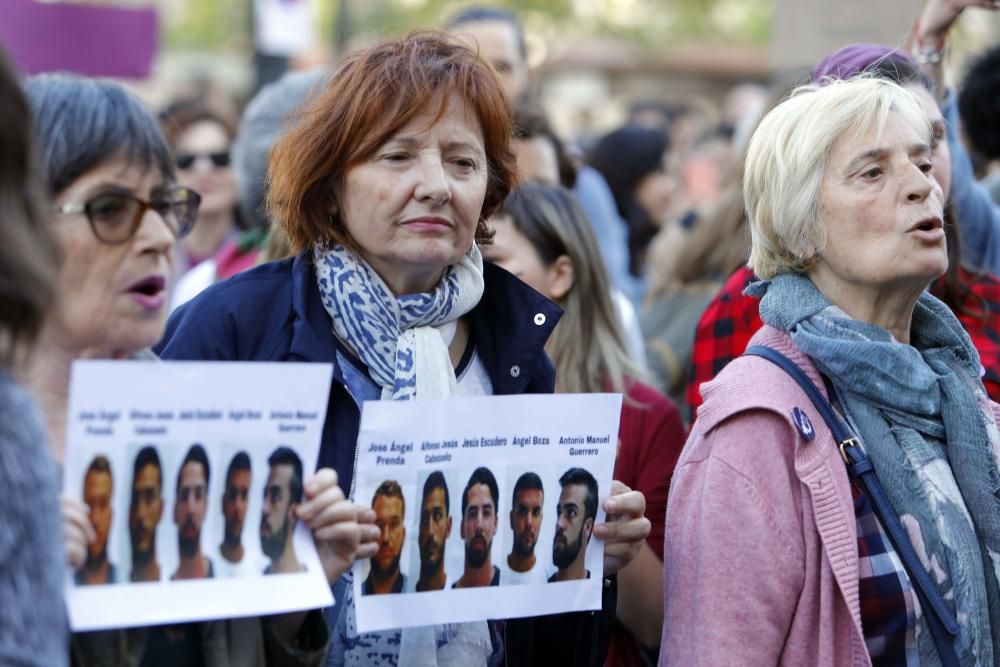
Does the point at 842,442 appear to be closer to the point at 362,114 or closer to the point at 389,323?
the point at 389,323

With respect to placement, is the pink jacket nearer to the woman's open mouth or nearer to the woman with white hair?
the woman with white hair

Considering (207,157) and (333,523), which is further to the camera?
(207,157)

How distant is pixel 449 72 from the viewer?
2.93 metres

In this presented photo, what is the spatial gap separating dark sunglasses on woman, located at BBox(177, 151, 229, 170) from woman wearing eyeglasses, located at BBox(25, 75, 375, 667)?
4.23 metres

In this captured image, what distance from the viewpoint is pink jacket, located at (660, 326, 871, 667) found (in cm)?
277

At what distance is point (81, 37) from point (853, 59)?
18.5 feet

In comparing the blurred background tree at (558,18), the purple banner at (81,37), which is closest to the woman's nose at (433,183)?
the purple banner at (81,37)

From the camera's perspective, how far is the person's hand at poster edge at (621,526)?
9.18 ft

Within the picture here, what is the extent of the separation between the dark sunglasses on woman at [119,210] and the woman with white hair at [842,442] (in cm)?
124

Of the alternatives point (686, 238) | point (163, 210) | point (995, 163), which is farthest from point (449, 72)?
point (995, 163)

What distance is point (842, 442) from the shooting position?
2889mm

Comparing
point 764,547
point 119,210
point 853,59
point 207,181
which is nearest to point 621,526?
point 764,547

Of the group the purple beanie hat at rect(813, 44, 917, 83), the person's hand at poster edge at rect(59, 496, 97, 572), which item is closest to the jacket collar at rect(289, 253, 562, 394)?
the person's hand at poster edge at rect(59, 496, 97, 572)

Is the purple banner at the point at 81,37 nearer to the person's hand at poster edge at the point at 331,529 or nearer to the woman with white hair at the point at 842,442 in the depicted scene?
the woman with white hair at the point at 842,442
